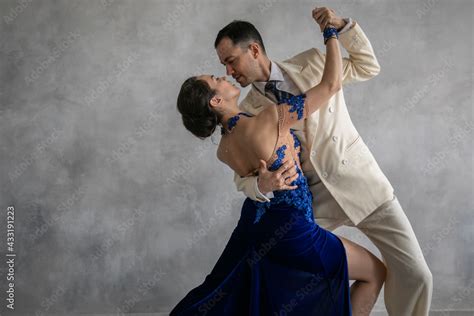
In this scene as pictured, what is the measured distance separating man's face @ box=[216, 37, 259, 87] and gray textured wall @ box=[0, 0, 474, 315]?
1874 mm

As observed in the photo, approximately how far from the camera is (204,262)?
5.11m

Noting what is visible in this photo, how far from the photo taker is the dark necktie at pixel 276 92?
3.04 meters

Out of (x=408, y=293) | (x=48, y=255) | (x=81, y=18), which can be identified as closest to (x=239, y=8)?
(x=81, y=18)

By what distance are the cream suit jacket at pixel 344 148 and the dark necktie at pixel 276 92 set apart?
0.07 meters

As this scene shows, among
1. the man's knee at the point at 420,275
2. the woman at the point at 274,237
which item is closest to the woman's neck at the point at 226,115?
the woman at the point at 274,237

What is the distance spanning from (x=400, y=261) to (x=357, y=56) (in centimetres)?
99

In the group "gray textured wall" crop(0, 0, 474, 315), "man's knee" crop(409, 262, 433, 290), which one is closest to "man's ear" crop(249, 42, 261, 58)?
"man's knee" crop(409, 262, 433, 290)

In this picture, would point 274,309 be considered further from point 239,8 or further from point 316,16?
point 239,8

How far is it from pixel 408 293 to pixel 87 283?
117 inches

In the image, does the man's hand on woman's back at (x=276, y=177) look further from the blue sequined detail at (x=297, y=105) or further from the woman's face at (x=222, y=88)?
the woman's face at (x=222, y=88)

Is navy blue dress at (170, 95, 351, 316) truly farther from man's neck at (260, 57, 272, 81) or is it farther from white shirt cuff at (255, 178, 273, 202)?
man's neck at (260, 57, 272, 81)

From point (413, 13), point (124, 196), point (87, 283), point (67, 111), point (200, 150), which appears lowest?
point (87, 283)

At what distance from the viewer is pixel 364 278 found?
2.96 meters

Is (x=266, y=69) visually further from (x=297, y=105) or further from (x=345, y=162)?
(x=345, y=162)
